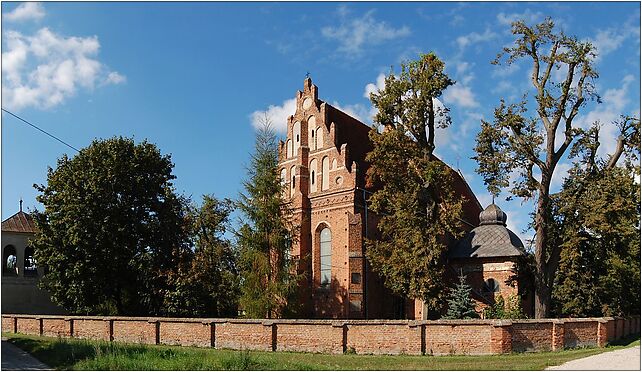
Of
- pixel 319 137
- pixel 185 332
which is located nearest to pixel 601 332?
pixel 185 332

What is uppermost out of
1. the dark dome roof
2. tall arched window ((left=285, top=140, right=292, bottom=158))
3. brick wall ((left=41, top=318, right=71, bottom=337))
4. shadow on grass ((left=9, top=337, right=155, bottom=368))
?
tall arched window ((left=285, top=140, right=292, bottom=158))

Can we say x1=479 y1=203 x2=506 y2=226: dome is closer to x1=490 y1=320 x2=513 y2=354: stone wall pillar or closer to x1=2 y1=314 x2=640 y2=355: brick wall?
x1=2 y1=314 x2=640 y2=355: brick wall

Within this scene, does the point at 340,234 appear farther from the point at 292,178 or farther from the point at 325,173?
the point at 292,178

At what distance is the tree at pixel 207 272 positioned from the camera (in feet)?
107

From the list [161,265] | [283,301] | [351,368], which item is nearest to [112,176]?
[161,265]

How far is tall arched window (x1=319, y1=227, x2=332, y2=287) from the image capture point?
3509cm

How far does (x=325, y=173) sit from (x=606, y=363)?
→ 21503 mm

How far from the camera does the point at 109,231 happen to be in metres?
34.1

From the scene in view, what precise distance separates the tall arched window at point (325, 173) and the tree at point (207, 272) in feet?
18.9

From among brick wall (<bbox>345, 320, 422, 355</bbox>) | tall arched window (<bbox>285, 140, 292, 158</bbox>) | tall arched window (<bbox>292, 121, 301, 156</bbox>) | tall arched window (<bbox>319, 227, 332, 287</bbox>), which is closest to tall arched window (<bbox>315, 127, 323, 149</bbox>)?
tall arched window (<bbox>292, 121, 301, 156</bbox>)

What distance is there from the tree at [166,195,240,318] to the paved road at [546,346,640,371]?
65.4ft

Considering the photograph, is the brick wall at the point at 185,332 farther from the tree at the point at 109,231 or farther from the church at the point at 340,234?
the church at the point at 340,234

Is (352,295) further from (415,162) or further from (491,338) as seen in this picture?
(491,338)

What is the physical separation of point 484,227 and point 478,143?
11.5 metres
